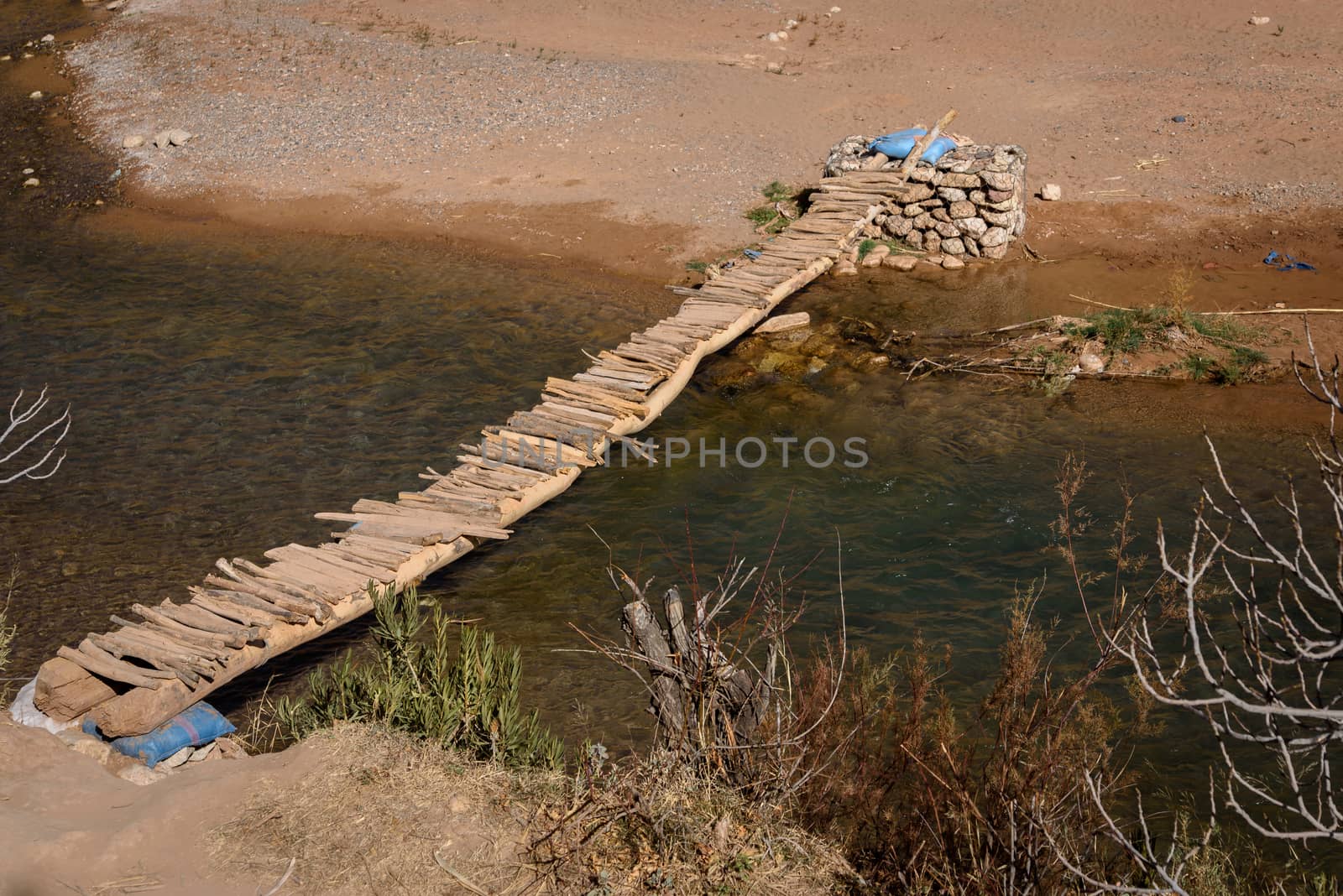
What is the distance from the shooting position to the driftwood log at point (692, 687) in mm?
4316

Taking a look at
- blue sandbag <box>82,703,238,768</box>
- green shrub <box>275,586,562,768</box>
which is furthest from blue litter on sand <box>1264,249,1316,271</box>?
blue sandbag <box>82,703,238,768</box>

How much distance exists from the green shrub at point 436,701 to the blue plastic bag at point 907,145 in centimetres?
843

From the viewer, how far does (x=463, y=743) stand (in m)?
4.95

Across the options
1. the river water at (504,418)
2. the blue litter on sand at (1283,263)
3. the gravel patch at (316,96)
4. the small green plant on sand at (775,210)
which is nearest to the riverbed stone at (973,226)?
the river water at (504,418)

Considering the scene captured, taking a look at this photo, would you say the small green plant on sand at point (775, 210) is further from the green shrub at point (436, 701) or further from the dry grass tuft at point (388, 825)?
the dry grass tuft at point (388, 825)

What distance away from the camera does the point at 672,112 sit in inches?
579

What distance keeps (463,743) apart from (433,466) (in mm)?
3671

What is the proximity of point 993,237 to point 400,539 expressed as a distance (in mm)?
7313

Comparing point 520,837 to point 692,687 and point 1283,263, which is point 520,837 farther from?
point 1283,263

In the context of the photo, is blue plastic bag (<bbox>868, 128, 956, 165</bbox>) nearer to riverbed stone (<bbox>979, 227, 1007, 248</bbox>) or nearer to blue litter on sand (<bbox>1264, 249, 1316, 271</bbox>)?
riverbed stone (<bbox>979, 227, 1007, 248</bbox>)

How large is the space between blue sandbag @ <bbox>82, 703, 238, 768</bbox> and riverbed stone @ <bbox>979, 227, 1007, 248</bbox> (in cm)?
881

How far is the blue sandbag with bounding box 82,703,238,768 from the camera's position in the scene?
17.6 feet

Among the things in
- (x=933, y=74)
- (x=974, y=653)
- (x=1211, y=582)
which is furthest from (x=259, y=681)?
(x=933, y=74)

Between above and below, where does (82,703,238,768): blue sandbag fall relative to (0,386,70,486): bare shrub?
below
